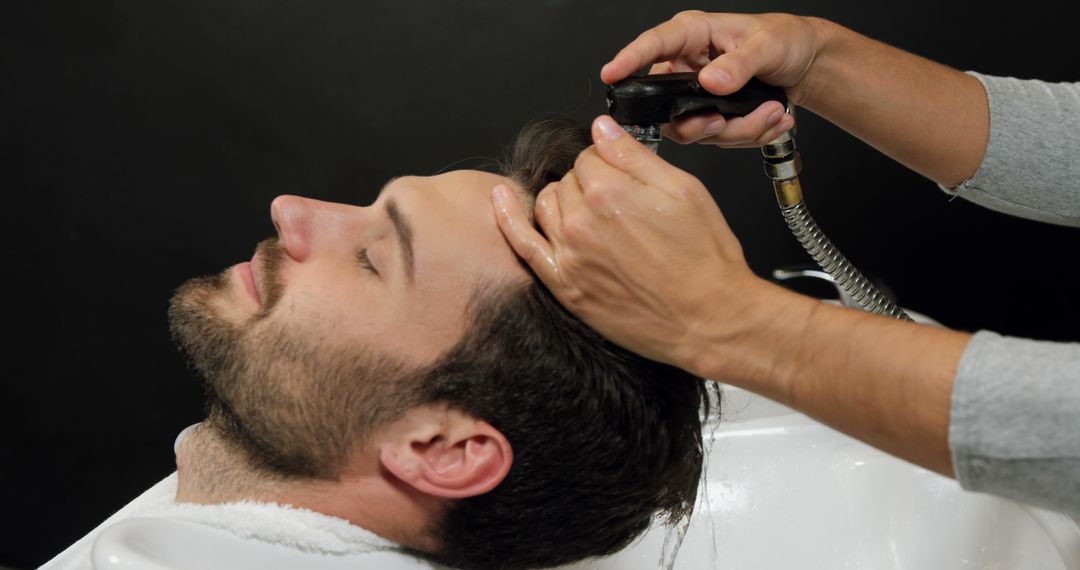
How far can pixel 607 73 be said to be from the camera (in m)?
1.17

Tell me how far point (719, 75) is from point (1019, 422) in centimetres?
55

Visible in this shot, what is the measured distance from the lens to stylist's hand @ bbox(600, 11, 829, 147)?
117 cm

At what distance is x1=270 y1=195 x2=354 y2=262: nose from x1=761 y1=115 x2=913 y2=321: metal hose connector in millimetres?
593

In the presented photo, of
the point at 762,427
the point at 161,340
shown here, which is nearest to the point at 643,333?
the point at 762,427

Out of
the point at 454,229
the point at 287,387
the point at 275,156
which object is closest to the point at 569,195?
the point at 454,229

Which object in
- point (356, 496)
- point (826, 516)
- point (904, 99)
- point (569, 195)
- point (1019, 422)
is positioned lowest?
point (826, 516)

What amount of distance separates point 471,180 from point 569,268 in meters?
0.31

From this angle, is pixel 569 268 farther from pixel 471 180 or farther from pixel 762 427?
pixel 762 427

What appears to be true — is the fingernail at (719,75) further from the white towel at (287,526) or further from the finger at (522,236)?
the white towel at (287,526)

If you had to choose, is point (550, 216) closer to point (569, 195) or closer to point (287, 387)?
point (569, 195)

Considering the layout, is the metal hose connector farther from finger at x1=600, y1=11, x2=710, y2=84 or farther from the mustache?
the mustache

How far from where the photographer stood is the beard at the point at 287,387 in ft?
3.67

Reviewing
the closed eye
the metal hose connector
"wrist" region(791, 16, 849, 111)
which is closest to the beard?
the closed eye

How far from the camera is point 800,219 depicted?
125 centimetres
